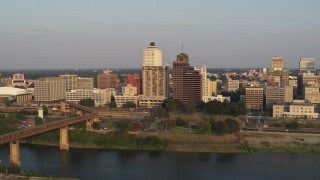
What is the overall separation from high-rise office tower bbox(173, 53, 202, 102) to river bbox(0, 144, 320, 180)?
472 inches

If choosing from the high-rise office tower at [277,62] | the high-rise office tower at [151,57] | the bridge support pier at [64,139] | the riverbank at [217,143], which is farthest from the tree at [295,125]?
the high-rise office tower at [277,62]

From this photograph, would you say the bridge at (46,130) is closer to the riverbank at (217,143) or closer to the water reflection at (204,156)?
the riverbank at (217,143)

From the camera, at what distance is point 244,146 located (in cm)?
1817

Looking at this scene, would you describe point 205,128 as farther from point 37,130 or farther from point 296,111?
point 296,111

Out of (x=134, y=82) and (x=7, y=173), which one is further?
(x=134, y=82)

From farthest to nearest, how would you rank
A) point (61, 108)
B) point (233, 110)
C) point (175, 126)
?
point (61, 108) < point (233, 110) < point (175, 126)

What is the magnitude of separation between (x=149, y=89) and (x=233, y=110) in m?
7.99

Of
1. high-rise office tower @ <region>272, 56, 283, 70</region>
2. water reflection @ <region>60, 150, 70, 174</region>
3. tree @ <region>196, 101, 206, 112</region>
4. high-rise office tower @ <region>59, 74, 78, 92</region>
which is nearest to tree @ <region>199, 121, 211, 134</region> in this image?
water reflection @ <region>60, 150, 70, 174</region>

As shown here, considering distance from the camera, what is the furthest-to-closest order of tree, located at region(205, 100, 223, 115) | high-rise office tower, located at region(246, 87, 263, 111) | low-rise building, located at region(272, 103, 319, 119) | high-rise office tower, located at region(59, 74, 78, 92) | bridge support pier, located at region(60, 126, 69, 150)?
1. high-rise office tower, located at region(59, 74, 78, 92)
2. high-rise office tower, located at region(246, 87, 263, 111)
3. low-rise building, located at region(272, 103, 319, 119)
4. tree, located at region(205, 100, 223, 115)
5. bridge support pier, located at region(60, 126, 69, 150)

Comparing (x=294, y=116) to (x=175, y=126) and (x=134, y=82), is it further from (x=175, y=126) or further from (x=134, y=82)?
(x=134, y=82)

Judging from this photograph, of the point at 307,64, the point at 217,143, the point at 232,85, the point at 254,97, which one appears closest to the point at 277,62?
the point at 307,64

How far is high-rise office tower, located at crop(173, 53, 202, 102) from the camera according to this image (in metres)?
29.1

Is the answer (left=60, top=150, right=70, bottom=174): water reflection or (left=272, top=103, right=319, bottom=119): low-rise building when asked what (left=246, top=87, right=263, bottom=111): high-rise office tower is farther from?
(left=60, top=150, right=70, bottom=174): water reflection

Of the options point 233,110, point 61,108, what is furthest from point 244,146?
point 61,108
